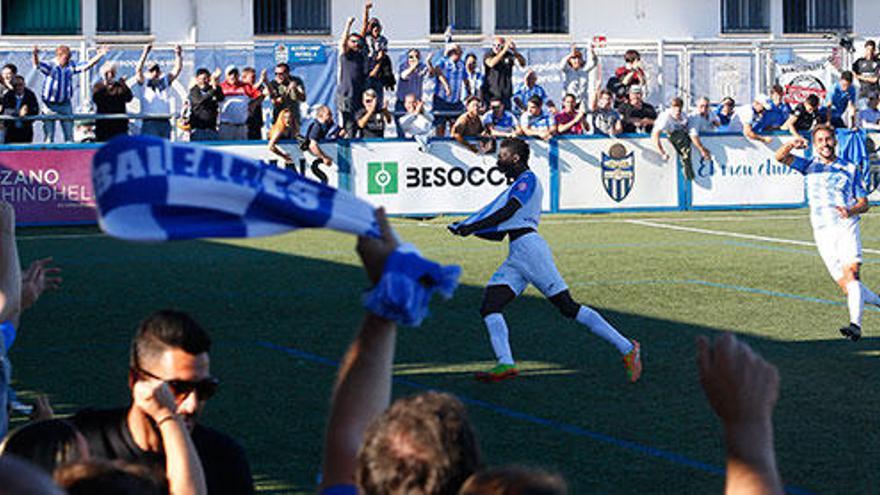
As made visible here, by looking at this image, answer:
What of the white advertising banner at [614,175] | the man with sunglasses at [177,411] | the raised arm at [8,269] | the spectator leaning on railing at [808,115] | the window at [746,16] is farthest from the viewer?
the window at [746,16]

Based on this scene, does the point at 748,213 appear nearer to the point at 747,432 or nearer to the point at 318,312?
the point at 318,312

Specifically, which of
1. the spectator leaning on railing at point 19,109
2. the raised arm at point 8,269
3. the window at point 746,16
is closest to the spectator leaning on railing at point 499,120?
the spectator leaning on railing at point 19,109

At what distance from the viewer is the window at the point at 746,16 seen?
46750mm

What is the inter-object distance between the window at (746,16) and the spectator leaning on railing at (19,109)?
24.7m

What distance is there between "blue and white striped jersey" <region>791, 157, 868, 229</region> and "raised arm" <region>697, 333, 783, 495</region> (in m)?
11.8

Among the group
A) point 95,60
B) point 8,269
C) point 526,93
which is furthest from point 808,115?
point 8,269

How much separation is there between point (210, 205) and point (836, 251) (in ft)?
39.4

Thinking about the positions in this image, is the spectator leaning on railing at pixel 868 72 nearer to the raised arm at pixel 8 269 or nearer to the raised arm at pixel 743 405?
the raised arm at pixel 8 269

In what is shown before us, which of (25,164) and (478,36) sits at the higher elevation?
(478,36)

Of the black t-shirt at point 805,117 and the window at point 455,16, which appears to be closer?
the black t-shirt at point 805,117

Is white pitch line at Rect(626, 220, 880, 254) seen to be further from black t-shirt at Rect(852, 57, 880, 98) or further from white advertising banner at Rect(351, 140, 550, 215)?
black t-shirt at Rect(852, 57, 880, 98)

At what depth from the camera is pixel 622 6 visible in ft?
148

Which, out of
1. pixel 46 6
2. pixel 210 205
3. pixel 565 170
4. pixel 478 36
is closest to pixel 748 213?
pixel 565 170

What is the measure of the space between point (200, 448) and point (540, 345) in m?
8.76
